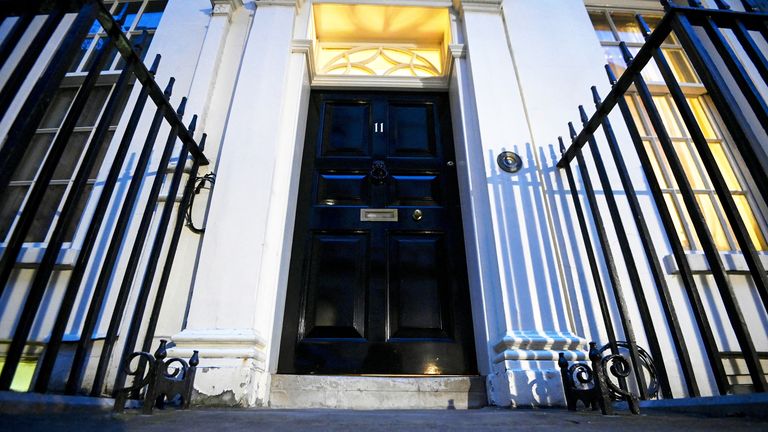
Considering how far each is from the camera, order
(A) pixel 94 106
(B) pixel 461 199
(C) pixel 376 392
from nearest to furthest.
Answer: (C) pixel 376 392 → (B) pixel 461 199 → (A) pixel 94 106

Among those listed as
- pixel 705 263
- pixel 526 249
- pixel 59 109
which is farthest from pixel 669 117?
pixel 59 109

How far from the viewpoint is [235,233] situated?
2131mm

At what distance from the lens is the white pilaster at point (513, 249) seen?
1.81 m

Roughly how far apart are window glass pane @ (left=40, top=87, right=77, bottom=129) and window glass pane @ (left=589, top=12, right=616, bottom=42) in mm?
4581

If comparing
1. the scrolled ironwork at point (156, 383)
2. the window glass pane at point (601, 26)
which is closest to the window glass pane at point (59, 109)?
the scrolled ironwork at point (156, 383)

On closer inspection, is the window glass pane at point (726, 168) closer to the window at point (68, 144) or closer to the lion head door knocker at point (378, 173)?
the lion head door knocker at point (378, 173)

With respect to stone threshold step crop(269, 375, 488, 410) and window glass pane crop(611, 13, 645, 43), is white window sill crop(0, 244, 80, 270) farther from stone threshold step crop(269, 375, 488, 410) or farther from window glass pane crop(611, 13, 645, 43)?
window glass pane crop(611, 13, 645, 43)

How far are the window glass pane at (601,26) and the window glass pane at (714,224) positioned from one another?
1.72m

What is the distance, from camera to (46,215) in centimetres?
254

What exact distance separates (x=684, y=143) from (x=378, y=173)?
234cm

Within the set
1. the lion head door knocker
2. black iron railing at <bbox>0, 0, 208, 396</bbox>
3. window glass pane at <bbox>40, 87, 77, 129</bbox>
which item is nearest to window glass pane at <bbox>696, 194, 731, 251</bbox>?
the lion head door knocker

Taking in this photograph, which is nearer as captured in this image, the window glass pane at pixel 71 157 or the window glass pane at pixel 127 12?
the window glass pane at pixel 71 157

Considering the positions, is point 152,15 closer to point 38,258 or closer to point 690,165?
point 38,258

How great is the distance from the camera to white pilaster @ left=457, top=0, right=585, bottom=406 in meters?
1.81
